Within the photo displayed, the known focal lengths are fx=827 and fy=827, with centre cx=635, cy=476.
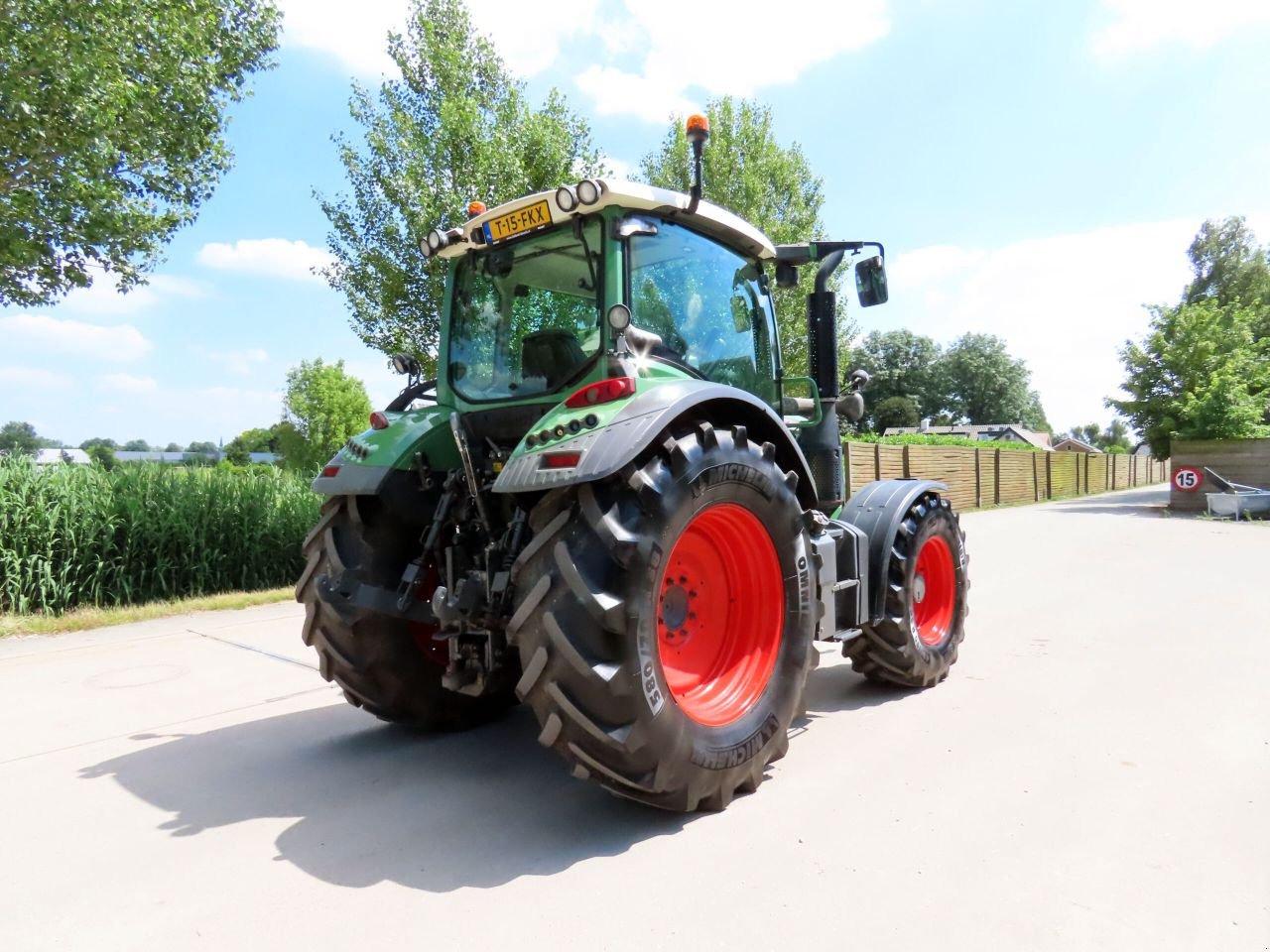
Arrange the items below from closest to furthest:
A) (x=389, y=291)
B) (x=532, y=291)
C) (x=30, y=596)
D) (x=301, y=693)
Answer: (x=532, y=291)
(x=301, y=693)
(x=30, y=596)
(x=389, y=291)

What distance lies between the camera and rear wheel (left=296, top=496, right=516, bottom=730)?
359 centimetres

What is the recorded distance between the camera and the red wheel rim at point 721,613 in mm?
3246

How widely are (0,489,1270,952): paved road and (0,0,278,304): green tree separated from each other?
5.09 meters

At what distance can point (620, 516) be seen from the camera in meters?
2.80

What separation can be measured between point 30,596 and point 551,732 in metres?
6.64

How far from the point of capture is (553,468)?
277cm

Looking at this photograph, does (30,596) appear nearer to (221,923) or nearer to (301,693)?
(301,693)

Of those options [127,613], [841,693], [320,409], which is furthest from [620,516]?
[320,409]

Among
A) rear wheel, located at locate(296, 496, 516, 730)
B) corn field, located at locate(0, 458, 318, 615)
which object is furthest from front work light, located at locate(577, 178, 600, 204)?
corn field, located at locate(0, 458, 318, 615)

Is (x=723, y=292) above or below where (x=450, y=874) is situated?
above

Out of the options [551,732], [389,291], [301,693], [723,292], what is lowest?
[301,693]

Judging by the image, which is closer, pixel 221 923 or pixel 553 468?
pixel 221 923

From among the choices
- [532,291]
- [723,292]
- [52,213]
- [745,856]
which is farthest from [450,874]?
[52,213]

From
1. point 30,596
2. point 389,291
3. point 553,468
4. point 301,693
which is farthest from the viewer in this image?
point 389,291
